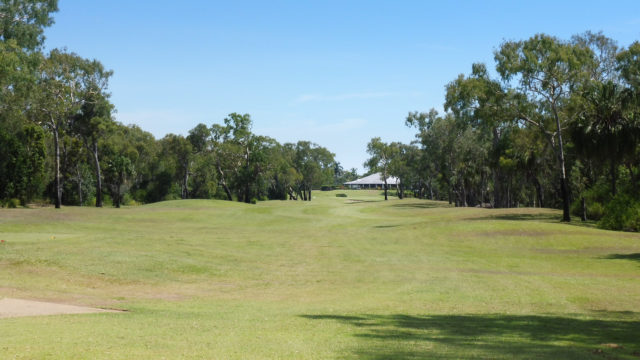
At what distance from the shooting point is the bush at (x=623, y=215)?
35.1m

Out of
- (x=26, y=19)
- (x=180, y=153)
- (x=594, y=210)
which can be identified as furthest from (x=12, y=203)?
(x=594, y=210)

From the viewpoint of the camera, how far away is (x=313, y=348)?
8562 millimetres

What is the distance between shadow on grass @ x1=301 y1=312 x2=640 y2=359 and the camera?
8367mm

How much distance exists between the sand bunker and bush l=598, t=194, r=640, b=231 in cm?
3394

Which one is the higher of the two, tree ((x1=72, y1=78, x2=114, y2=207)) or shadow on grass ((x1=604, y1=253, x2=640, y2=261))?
tree ((x1=72, y1=78, x2=114, y2=207))

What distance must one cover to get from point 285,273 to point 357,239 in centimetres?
1418

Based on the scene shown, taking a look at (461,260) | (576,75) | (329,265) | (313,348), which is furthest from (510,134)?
(313,348)

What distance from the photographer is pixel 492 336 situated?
1000 cm

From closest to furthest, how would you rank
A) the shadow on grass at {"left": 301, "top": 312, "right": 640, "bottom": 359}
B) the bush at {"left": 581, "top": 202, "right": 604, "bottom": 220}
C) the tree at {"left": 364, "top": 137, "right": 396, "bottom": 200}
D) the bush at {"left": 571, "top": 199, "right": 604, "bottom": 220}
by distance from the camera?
the shadow on grass at {"left": 301, "top": 312, "right": 640, "bottom": 359}, the bush at {"left": 581, "top": 202, "right": 604, "bottom": 220}, the bush at {"left": 571, "top": 199, "right": 604, "bottom": 220}, the tree at {"left": 364, "top": 137, "right": 396, "bottom": 200}

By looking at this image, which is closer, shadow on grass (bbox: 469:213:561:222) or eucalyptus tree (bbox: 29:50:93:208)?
shadow on grass (bbox: 469:213:561:222)

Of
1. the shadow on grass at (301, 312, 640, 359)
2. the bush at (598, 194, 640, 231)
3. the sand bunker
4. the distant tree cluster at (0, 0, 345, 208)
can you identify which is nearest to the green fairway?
the shadow on grass at (301, 312, 640, 359)

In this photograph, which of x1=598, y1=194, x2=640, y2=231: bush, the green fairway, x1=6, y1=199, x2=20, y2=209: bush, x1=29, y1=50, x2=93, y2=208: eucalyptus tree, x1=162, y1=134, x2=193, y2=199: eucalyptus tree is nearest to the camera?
the green fairway

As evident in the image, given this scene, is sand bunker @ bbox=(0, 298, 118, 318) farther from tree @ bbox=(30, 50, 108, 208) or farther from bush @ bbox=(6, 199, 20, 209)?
bush @ bbox=(6, 199, 20, 209)

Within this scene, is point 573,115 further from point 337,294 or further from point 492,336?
point 492,336
